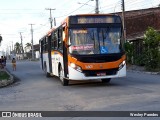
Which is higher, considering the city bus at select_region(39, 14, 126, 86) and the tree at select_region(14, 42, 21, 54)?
the city bus at select_region(39, 14, 126, 86)

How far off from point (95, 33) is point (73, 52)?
1.33m

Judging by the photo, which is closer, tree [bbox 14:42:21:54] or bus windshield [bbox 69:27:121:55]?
bus windshield [bbox 69:27:121:55]

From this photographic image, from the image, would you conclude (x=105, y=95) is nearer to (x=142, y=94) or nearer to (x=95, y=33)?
(x=142, y=94)

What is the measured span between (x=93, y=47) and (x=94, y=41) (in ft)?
0.90

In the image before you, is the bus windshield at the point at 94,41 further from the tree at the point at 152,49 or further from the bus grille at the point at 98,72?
the tree at the point at 152,49

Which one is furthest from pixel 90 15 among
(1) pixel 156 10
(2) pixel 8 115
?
(1) pixel 156 10

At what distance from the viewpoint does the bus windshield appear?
17.0 meters

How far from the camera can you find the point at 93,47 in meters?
17.0

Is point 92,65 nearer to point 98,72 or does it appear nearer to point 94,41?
point 98,72

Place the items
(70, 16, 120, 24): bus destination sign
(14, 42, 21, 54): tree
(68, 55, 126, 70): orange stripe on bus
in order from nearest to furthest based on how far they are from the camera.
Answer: (68, 55, 126, 70): orange stripe on bus, (70, 16, 120, 24): bus destination sign, (14, 42, 21, 54): tree

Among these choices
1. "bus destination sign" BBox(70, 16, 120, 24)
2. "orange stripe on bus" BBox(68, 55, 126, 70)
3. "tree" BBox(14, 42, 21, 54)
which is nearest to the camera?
"orange stripe on bus" BBox(68, 55, 126, 70)

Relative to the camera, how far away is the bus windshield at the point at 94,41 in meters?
17.0

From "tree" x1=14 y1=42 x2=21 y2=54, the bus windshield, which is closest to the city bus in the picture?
the bus windshield

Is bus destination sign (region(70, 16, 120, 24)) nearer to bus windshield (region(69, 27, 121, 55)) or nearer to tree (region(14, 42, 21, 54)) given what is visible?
bus windshield (region(69, 27, 121, 55))
